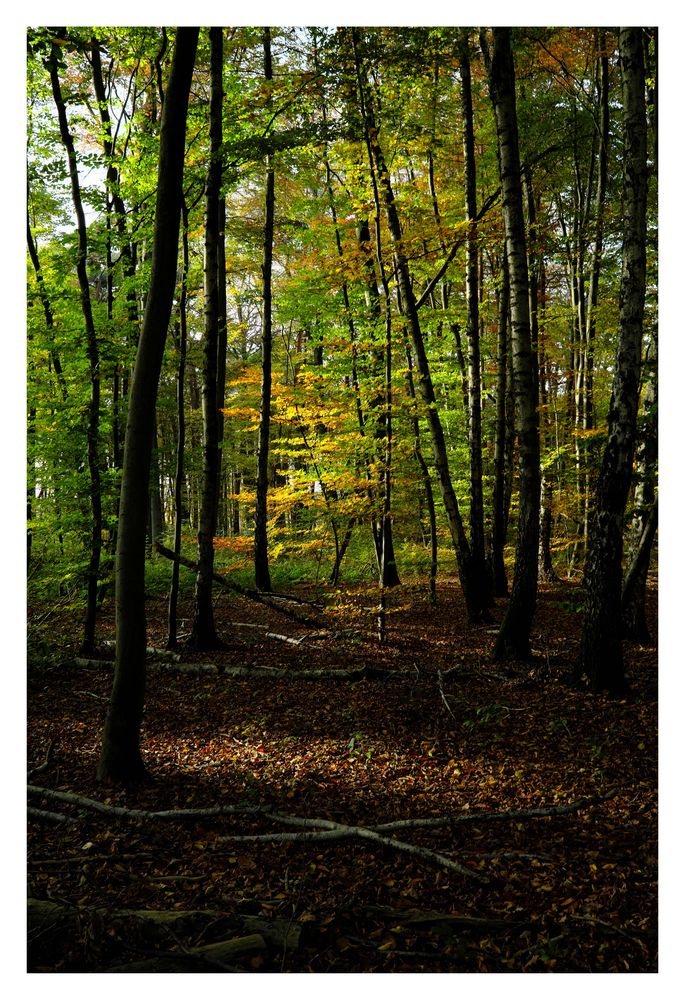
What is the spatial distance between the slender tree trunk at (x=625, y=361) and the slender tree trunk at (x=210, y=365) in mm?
4000

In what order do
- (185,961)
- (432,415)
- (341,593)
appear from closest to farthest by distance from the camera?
(185,961) < (341,593) < (432,415)

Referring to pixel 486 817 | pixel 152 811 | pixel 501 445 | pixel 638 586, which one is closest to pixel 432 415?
pixel 501 445

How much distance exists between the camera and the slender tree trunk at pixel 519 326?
6129mm

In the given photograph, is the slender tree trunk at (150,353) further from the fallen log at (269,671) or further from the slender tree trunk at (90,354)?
the fallen log at (269,671)

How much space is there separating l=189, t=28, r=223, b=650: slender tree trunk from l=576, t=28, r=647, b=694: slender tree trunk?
400 centimetres

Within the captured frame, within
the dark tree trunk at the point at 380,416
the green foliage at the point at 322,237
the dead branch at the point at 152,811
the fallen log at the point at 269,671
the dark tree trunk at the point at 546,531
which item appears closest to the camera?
the dead branch at the point at 152,811

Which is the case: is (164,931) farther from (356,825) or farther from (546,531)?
(546,531)

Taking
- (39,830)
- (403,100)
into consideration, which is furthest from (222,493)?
Answer: (39,830)

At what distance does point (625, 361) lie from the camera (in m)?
4.75

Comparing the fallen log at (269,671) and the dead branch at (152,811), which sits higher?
the fallen log at (269,671)

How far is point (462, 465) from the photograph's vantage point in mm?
12695

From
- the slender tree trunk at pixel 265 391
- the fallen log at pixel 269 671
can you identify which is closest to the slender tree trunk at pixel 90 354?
the fallen log at pixel 269 671

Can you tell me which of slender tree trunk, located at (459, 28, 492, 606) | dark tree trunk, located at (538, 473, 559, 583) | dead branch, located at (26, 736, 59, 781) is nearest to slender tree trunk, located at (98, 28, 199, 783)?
dead branch, located at (26, 736, 59, 781)

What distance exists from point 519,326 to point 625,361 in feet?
5.76
